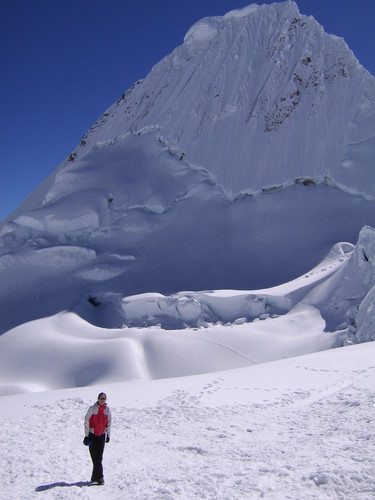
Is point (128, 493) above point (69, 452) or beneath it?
beneath

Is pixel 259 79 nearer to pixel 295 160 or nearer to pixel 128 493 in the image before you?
pixel 295 160

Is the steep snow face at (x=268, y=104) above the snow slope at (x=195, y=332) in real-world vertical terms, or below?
above

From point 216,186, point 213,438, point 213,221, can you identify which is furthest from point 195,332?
point 216,186

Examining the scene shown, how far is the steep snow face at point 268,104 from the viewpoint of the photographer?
3047 cm

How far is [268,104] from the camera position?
108 ft

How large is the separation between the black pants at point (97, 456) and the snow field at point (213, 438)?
130 mm

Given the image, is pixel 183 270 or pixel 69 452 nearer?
pixel 69 452

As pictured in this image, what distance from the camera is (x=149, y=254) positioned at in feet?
90.6

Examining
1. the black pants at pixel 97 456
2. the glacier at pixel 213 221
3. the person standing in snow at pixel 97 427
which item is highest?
the glacier at pixel 213 221

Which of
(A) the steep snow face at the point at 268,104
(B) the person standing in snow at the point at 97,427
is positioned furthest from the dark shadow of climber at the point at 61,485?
(A) the steep snow face at the point at 268,104

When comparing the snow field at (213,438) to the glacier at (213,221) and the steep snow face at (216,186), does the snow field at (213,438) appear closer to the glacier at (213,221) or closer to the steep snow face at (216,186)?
the glacier at (213,221)

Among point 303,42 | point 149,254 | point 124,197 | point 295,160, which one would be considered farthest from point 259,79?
point 149,254

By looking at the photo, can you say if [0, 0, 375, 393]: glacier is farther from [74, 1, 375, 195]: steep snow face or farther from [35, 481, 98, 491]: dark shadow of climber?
[35, 481, 98, 491]: dark shadow of climber

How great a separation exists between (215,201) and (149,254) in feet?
18.0
